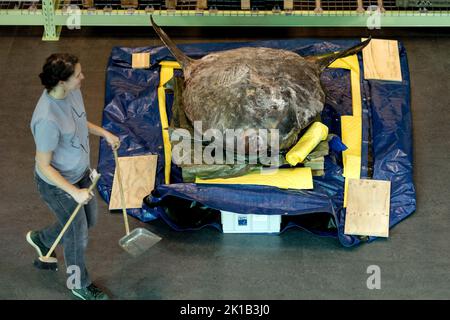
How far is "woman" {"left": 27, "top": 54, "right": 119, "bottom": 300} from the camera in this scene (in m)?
4.16

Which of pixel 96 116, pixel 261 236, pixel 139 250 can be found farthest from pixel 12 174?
pixel 261 236

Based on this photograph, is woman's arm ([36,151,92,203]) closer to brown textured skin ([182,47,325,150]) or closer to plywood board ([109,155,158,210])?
plywood board ([109,155,158,210])

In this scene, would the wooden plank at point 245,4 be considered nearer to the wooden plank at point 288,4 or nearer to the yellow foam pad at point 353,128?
the wooden plank at point 288,4

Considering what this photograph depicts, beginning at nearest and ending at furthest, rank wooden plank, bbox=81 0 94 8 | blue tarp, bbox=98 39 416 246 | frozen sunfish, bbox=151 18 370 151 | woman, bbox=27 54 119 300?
woman, bbox=27 54 119 300 < blue tarp, bbox=98 39 416 246 < frozen sunfish, bbox=151 18 370 151 < wooden plank, bbox=81 0 94 8

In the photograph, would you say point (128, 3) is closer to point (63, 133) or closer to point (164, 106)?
point (164, 106)

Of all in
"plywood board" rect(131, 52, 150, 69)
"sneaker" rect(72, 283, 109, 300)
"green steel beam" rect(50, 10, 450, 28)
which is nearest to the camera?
"sneaker" rect(72, 283, 109, 300)

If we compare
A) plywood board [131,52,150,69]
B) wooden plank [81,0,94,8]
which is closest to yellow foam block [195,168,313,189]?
plywood board [131,52,150,69]

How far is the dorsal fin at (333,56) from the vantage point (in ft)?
18.9

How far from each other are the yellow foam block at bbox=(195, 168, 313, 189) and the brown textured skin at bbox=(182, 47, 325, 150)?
18 centimetres

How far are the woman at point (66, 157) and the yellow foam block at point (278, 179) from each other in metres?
0.80

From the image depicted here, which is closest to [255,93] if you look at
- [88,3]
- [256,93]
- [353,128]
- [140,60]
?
[256,93]

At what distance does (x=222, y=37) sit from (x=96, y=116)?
1203 mm

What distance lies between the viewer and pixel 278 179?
16.8 feet

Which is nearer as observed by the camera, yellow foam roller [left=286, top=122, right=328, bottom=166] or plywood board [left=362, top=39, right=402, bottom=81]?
yellow foam roller [left=286, top=122, right=328, bottom=166]
